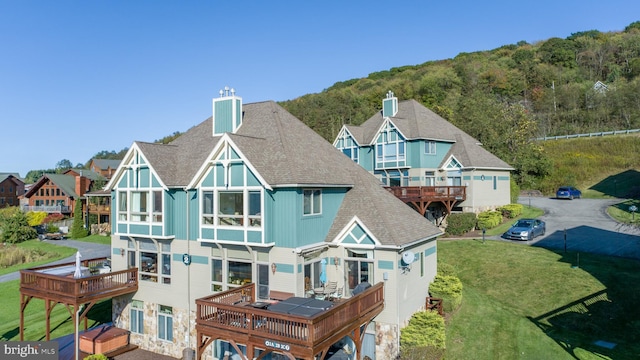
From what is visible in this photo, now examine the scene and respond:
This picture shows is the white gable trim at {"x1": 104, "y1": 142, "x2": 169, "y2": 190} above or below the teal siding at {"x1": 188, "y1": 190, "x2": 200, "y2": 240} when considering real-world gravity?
Answer: above

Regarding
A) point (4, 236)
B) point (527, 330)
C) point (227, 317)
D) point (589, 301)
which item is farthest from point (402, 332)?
point (4, 236)

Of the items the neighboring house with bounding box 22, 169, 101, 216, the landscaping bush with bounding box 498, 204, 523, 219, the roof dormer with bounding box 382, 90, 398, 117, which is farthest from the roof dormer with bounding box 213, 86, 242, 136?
the neighboring house with bounding box 22, 169, 101, 216

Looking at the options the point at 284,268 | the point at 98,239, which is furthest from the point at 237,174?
the point at 98,239

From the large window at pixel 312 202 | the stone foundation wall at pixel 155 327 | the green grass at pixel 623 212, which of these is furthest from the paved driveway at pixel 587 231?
the stone foundation wall at pixel 155 327

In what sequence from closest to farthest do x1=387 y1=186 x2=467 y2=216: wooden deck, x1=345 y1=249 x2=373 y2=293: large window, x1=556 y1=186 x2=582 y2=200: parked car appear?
x1=345 y1=249 x2=373 y2=293: large window, x1=387 y1=186 x2=467 y2=216: wooden deck, x1=556 y1=186 x2=582 y2=200: parked car

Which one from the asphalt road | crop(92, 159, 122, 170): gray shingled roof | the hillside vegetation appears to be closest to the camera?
the asphalt road

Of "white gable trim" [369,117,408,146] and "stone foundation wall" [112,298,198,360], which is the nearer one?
"stone foundation wall" [112,298,198,360]

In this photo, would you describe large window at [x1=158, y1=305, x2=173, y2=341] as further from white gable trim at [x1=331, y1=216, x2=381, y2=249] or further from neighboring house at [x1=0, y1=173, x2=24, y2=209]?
neighboring house at [x1=0, y1=173, x2=24, y2=209]

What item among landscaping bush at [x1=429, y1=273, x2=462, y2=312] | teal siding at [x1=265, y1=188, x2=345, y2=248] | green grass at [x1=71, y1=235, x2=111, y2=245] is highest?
teal siding at [x1=265, y1=188, x2=345, y2=248]
